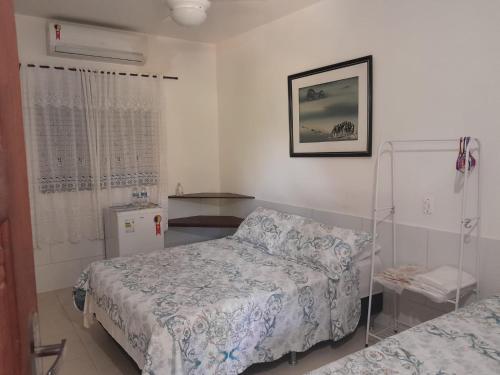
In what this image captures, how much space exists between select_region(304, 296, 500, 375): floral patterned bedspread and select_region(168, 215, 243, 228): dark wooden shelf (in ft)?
8.34

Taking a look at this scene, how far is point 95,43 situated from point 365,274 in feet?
10.5

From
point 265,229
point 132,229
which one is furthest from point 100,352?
point 265,229

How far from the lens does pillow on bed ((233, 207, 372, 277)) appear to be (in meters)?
2.60

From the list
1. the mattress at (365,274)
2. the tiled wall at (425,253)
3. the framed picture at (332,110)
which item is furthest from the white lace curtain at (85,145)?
the mattress at (365,274)

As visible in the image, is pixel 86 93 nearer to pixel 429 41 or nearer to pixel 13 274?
pixel 429 41

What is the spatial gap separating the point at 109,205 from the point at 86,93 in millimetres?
1149

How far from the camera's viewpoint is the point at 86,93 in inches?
146

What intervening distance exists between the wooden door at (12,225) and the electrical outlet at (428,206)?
7.96ft

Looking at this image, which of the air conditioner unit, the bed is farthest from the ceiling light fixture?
the bed

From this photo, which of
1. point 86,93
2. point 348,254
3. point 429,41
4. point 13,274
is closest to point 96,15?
point 86,93

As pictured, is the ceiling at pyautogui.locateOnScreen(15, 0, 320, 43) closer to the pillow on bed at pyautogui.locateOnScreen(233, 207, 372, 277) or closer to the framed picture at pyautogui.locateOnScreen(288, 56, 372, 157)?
the framed picture at pyautogui.locateOnScreen(288, 56, 372, 157)

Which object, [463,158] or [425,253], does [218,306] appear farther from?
[463,158]

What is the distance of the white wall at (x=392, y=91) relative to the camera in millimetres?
2203

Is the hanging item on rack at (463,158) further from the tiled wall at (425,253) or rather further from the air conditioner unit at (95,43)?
the air conditioner unit at (95,43)
